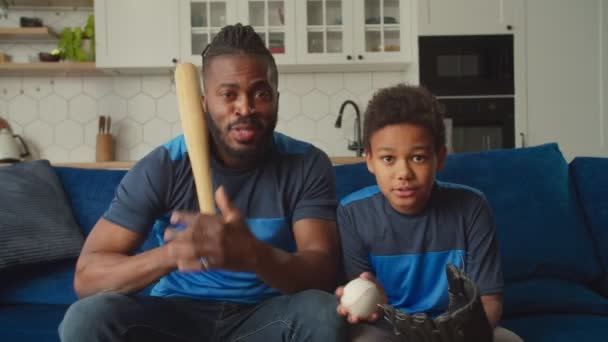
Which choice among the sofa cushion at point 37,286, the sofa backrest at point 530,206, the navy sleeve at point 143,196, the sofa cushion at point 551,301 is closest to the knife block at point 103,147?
the sofa cushion at point 37,286

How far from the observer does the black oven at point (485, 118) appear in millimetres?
3221

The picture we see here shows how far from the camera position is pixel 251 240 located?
910mm

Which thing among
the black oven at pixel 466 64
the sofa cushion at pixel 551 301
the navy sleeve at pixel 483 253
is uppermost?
the black oven at pixel 466 64

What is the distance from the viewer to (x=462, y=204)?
1237 millimetres

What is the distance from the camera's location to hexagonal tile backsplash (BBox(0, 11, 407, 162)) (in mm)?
3457

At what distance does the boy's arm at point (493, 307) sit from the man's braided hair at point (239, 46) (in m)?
0.65

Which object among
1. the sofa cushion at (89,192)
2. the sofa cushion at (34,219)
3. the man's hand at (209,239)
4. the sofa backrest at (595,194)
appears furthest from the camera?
the sofa cushion at (89,192)

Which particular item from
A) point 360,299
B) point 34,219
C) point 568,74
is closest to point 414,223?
point 360,299

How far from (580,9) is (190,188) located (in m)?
2.95

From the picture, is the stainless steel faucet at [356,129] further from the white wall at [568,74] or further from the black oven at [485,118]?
the white wall at [568,74]

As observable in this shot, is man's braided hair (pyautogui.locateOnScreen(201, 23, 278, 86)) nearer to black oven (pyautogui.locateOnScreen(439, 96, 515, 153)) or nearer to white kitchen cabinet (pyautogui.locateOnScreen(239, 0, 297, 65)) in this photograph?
white kitchen cabinet (pyautogui.locateOnScreen(239, 0, 297, 65))

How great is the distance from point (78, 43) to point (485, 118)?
8.07 ft

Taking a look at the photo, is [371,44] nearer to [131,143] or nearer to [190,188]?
[131,143]

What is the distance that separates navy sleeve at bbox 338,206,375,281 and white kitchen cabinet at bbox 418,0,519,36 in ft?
7.33
